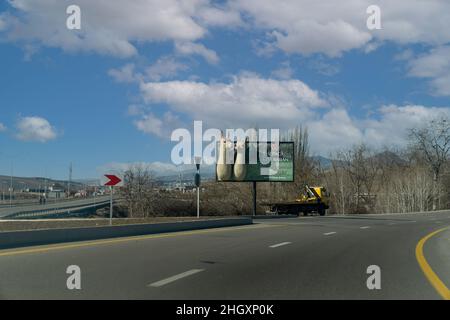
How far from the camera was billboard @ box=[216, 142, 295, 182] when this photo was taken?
49.8 meters

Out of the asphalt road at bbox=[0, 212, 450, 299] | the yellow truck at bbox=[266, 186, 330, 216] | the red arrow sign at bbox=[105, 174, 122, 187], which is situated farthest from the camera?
the yellow truck at bbox=[266, 186, 330, 216]

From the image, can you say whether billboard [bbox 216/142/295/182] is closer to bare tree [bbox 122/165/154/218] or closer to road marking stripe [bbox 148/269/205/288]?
bare tree [bbox 122/165/154/218]

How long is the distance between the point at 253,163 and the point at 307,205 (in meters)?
9.06

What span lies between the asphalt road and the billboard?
3216 cm

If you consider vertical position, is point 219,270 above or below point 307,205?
above

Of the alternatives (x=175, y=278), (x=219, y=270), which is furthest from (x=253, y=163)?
(x=175, y=278)

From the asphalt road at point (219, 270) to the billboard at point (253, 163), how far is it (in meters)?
32.2

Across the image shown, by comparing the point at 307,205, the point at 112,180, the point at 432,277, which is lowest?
the point at 307,205

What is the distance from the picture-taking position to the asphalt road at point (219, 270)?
869cm

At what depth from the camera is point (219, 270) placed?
36.7ft

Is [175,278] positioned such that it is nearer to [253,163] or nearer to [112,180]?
[112,180]

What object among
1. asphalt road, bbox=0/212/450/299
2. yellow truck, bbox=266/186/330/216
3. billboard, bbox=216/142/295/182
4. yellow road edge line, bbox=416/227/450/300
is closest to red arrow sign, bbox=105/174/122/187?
asphalt road, bbox=0/212/450/299

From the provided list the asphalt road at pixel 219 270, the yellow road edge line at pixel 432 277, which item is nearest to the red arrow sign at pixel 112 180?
the asphalt road at pixel 219 270
